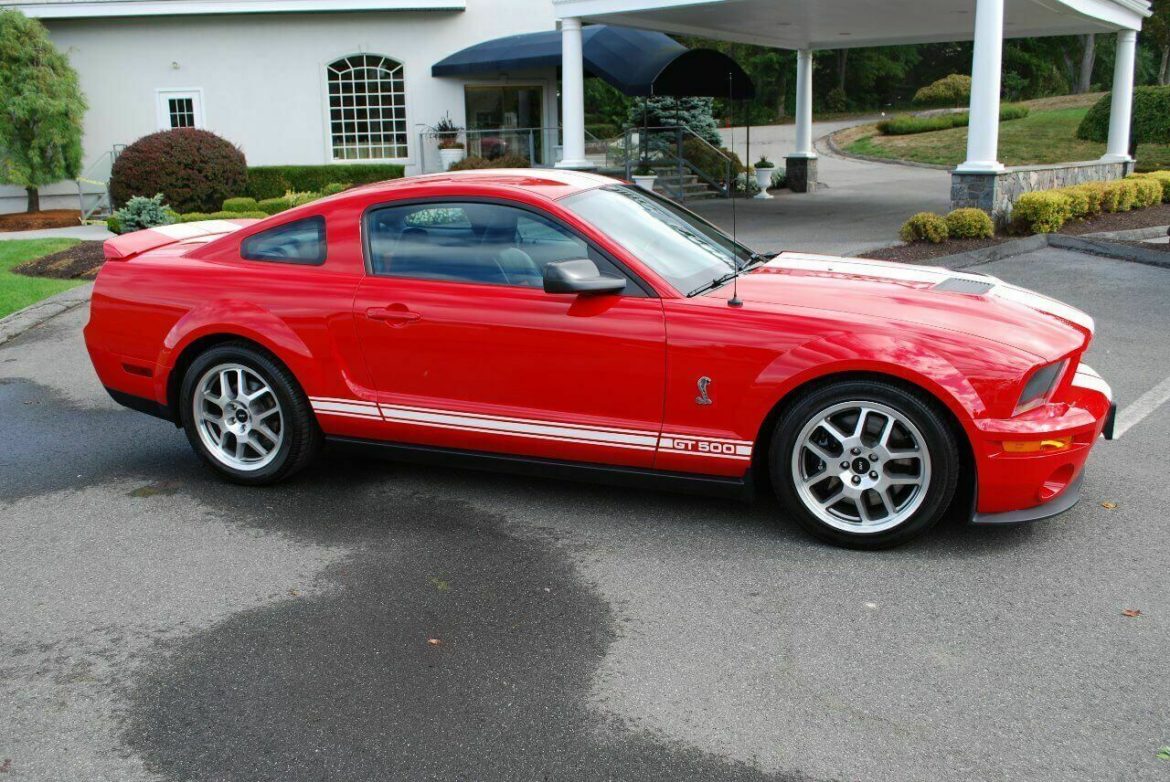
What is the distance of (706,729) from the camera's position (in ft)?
11.1

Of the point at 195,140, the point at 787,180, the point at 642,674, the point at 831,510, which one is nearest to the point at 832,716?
the point at 642,674

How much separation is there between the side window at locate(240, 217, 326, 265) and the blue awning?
16.1m

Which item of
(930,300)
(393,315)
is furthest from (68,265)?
(930,300)

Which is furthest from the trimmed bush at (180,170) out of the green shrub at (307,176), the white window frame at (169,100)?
the white window frame at (169,100)

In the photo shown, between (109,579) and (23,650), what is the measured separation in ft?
2.06

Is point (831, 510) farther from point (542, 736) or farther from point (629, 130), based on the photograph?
point (629, 130)

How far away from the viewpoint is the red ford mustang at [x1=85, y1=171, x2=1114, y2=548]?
14.9ft

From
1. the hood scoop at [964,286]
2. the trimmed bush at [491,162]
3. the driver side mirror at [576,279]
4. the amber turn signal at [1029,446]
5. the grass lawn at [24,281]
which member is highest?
the trimmed bush at [491,162]

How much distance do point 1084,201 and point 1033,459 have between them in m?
12.9

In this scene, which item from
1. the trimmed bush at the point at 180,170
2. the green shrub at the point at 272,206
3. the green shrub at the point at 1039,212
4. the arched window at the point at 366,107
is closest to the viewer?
the green shrub at the point at 1039,212

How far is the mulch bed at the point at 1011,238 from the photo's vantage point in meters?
13.4

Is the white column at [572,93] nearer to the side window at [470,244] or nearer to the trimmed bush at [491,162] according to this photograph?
the trimmed bush at [491,162]

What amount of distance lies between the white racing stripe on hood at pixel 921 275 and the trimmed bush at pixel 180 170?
18.7 m

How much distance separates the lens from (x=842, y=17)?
66.2 feet
